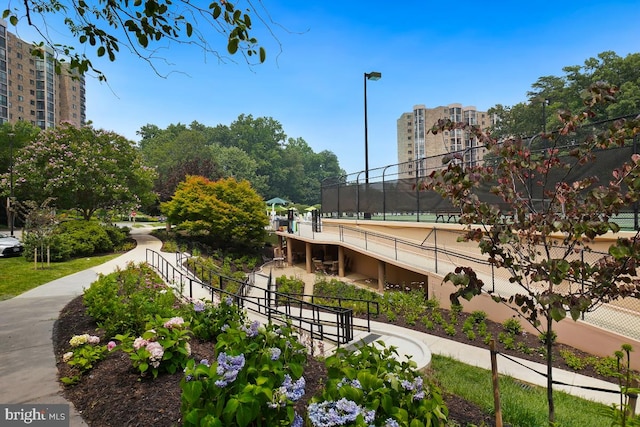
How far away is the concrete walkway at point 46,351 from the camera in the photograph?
3.62 meters

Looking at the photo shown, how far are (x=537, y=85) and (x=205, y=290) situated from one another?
171ft

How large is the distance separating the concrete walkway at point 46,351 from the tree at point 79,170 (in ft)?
33.5

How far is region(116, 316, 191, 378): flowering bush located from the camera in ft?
11.0

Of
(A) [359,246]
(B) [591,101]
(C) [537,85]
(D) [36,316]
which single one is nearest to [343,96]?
(A) [359,246]

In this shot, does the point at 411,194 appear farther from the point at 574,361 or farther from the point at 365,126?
the point at 574,361

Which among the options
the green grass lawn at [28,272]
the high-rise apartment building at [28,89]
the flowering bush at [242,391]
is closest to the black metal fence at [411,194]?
the flowering bush at [242,391]

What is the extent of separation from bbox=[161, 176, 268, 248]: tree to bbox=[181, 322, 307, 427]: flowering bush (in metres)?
18.7

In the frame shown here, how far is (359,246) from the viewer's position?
1529 cm

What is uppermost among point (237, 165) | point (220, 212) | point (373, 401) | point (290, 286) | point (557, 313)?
point (237, 165)

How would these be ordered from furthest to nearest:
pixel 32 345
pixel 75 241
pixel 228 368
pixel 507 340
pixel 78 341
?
pixel 75 241, pixel 507 340, pixel 32 345, pixel 78 341, pixel 228 368

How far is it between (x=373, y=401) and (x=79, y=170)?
20752 mm

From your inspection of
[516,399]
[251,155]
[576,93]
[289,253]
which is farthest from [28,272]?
[251,155]

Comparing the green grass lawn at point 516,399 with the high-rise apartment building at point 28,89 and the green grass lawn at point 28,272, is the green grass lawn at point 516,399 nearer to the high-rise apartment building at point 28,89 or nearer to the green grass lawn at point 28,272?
the green grass lawn at point 28,272

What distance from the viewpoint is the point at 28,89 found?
6372cm
